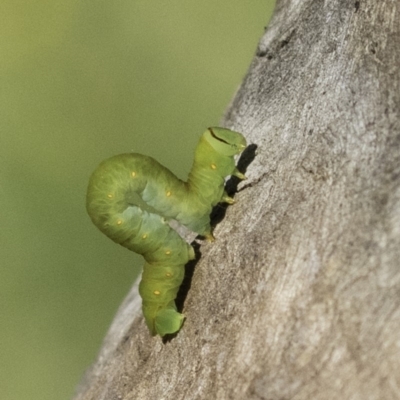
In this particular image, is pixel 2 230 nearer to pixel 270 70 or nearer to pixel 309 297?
pixel 270 70

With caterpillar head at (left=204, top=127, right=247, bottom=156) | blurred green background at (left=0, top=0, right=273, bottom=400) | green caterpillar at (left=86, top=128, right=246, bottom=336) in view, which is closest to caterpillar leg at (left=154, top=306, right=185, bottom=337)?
green caterpillar at (left=86, top=128, right=246, bottom=336)

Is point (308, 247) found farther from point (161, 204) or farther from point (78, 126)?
point (78, 126)

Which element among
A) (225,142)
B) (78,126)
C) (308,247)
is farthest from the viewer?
(78,126)

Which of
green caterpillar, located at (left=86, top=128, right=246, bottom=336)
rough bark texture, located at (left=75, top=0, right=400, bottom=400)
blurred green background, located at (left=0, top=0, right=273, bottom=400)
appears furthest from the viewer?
blurred green background, located at (left=0, top=0, right=273, bottom=400)

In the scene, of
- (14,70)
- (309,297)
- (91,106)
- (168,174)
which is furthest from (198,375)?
(14,70)

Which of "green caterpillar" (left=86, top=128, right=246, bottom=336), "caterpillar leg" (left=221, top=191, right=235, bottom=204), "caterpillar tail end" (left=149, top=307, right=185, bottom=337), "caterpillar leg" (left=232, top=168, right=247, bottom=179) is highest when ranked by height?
"caterpillar leg" (left=232, top=168, right=247, bottom=179)

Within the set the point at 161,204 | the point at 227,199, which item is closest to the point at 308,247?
the point at 227,199

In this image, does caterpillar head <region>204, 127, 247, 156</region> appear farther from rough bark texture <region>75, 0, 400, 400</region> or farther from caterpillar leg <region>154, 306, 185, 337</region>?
caterpillar leg <region>154, 306, 185, 337</region>
